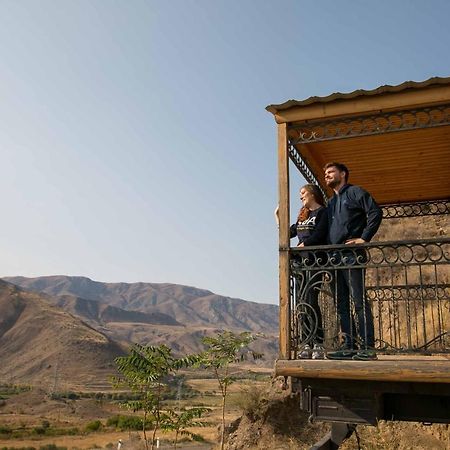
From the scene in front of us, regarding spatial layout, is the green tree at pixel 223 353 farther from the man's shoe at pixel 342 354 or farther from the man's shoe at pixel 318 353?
the man's shoe at pixel 342 354

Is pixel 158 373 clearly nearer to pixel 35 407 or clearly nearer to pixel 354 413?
pixel 354 413

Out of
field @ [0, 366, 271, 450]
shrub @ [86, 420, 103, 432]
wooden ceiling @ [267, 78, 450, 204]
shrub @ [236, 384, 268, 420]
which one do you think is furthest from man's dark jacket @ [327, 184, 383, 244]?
shrub @ [86, 420, 103, 432]

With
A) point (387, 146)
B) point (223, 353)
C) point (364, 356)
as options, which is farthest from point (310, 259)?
point (223, 353)

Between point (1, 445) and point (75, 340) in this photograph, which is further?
point (75, 340)

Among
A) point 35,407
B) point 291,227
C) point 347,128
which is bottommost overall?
point 35,407

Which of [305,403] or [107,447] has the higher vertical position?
[305,403]

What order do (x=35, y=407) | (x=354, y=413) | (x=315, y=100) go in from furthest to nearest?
(x=35, y=407) → (x=315, y=100) → (x=354, y=413)

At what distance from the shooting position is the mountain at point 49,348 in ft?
252

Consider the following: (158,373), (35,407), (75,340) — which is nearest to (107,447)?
(158,373)

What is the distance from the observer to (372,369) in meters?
4.54

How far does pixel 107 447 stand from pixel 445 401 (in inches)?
1201

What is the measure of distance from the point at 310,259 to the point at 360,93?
1.87m

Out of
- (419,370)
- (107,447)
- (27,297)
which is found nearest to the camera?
(419,370)

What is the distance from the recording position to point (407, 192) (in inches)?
349
